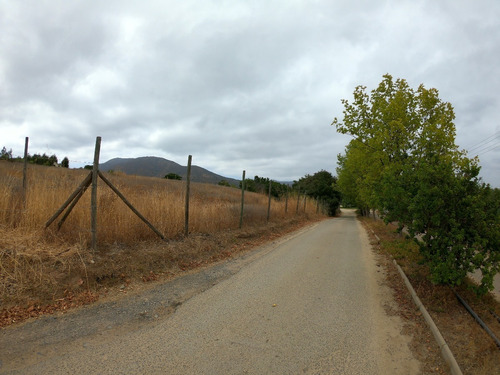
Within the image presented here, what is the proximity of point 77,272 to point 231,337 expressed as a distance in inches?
120

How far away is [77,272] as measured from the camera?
5098mm

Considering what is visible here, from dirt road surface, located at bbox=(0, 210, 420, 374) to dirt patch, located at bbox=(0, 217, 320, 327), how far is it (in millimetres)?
436

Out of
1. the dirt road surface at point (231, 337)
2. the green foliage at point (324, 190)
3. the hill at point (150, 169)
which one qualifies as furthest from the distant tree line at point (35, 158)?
the green foliage at point (324, 190)

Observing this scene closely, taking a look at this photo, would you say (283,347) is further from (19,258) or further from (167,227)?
(167,227)

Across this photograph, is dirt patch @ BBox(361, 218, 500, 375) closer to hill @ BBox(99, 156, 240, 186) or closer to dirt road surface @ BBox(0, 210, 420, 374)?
dirt road surface @ BBox(0, 210, 420, 374)

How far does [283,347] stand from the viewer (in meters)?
3.53

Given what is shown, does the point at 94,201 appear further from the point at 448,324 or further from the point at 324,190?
the point at 324,190

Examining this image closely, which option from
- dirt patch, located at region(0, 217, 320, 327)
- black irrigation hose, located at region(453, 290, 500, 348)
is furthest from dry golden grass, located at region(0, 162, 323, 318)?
black irrigation hose, located at region(453, 290, 500, 348)

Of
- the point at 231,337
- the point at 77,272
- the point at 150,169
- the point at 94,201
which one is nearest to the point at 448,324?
the point at 231,337

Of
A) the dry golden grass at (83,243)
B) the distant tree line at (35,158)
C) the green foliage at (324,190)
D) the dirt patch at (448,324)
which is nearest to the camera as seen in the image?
the dirt patch at (448,324)

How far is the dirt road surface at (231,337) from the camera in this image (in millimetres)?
3111

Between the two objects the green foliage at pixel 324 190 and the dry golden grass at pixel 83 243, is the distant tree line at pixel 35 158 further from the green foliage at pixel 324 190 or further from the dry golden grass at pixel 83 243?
the green foliage at pixel 324 190

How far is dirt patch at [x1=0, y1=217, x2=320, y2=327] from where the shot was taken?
4.30m

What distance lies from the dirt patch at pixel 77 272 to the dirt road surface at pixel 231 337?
436 mm
